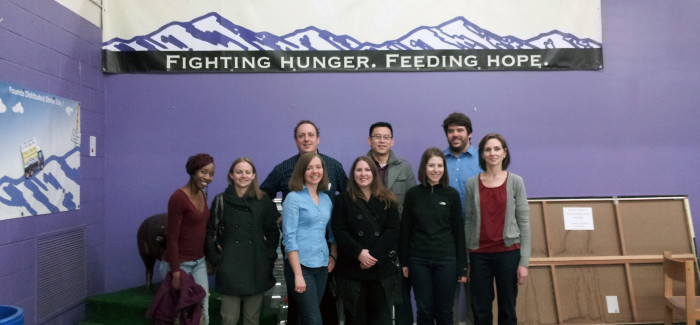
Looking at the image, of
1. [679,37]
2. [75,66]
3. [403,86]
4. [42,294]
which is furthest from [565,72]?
[42,294]

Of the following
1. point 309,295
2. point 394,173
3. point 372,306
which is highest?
point 394,173

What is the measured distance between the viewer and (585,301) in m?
3.42

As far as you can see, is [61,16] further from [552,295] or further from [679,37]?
[679,37]

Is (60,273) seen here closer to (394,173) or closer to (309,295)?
(309,295)

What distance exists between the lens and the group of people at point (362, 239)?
2.47 meters

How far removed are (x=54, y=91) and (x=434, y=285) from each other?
294 centimetres

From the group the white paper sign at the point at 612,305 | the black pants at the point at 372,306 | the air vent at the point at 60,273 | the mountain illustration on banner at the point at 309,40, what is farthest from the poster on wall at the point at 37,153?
the white paper sign at the point at 612,305

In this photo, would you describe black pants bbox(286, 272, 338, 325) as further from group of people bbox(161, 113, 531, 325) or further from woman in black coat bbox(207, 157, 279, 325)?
woman in black coat bbox(207, 157, 279, 325)

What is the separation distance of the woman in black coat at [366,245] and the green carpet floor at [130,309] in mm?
847

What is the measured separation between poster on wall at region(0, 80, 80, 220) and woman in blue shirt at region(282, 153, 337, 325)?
1.77 meters

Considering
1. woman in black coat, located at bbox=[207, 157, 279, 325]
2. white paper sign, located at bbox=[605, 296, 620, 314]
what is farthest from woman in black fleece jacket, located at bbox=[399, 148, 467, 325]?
white paper sign, located at bbox=[605, 296, 620, 314]

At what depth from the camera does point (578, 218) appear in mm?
3559

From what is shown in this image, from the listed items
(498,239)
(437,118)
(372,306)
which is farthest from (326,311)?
(437,118)

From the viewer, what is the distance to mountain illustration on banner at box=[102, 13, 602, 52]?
3.88 meters
